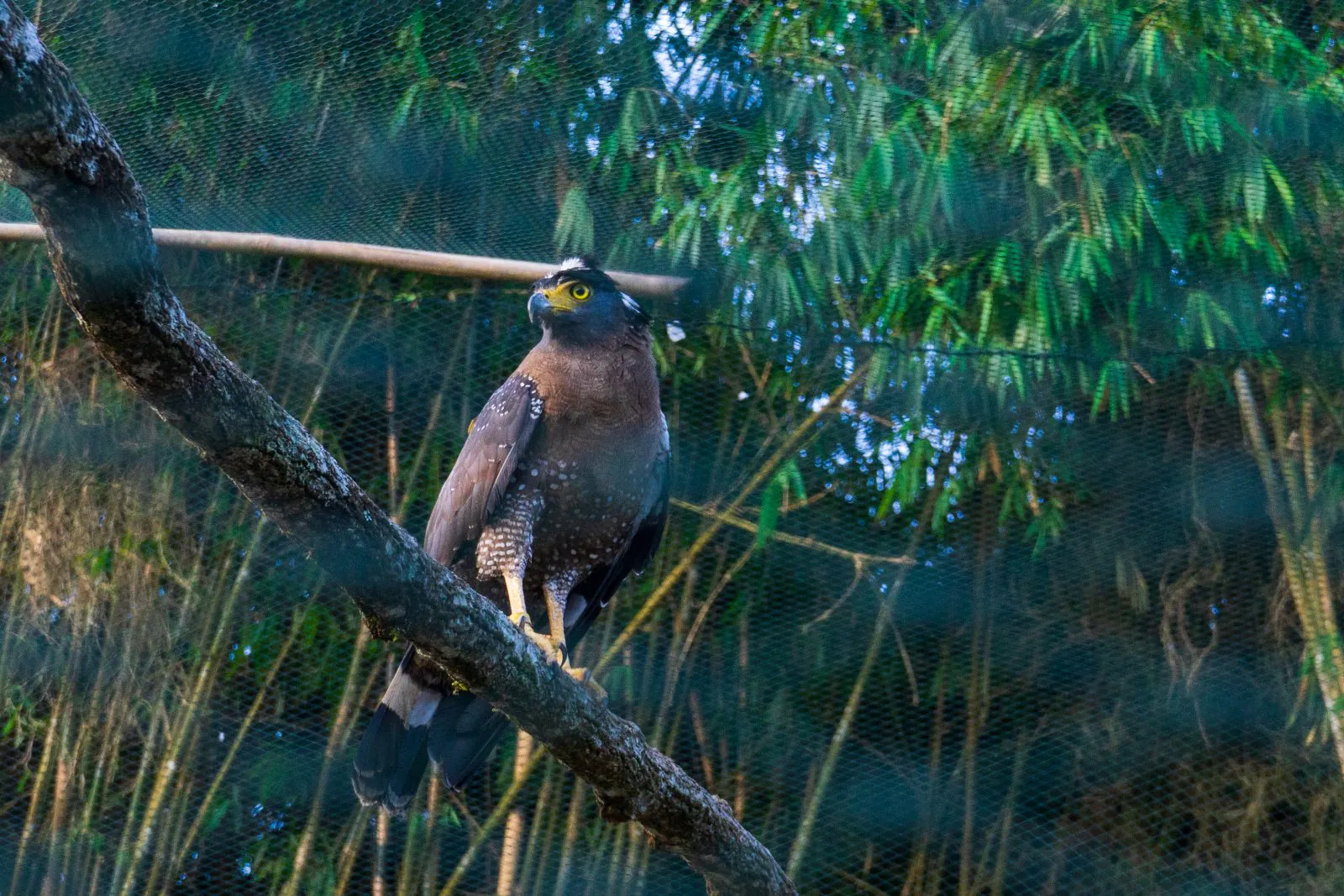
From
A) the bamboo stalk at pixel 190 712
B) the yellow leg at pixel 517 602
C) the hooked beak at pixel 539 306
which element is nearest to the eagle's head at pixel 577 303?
the hooked beak at pixel 539 306

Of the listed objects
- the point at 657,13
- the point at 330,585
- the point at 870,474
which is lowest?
the point at 330,585

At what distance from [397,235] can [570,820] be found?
1.69m

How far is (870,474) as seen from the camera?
11.8 ft

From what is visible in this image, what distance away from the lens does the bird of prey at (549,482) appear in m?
2.75

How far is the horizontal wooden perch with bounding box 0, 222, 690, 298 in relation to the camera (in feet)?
10.1

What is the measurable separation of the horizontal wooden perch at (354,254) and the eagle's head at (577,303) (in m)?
0.18

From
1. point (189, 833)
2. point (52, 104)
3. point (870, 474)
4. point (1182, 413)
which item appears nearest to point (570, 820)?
point (189, 833)

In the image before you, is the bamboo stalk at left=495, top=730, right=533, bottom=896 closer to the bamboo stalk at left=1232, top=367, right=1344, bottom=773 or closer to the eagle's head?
the eagle's head

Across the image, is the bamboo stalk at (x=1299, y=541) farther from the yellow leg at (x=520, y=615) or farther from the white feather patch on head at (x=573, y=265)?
the yellow leg at (x=520, y=615)

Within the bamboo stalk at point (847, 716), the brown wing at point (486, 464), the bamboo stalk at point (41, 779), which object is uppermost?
the brown wing at point (486, 464)

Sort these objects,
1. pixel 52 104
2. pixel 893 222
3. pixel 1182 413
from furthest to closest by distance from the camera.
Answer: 1. pixel 1182 413
2. pixel 893 222
3. pixel 52 104

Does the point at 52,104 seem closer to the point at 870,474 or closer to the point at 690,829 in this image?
the point at 690,829

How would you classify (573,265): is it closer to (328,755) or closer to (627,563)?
(627,563)

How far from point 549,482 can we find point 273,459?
137cm
